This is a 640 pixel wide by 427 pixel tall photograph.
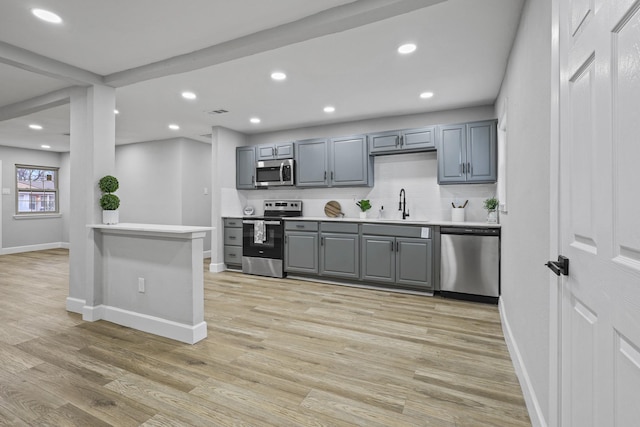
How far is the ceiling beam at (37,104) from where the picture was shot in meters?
3.50

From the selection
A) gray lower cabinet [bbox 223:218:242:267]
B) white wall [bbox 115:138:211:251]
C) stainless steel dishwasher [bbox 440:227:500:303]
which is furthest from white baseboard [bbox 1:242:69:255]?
stainless steel dishwasher [bbox 440:227:500:303]

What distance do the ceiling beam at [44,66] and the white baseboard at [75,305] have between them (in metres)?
2.21

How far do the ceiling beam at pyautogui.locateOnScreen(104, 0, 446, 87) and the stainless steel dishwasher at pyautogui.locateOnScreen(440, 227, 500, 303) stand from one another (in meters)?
2.56

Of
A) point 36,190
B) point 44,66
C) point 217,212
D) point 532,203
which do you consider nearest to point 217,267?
point 217,212

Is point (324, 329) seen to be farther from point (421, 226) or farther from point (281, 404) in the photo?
point (421, 226)

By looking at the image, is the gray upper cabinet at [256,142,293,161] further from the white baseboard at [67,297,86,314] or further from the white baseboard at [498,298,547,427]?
the white baseboard at [498,298,547,427]

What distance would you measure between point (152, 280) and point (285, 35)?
234 cm

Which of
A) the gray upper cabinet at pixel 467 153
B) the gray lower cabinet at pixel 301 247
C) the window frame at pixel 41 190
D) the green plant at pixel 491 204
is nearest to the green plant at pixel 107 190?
the gray lower cabinet at pixel 301 247

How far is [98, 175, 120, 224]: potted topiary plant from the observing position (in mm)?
3207

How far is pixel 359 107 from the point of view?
435 centimetres

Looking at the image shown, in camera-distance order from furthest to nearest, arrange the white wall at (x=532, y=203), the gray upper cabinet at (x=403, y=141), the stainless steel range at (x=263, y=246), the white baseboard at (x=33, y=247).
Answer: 1. the white baseboard at (x=33, y=247)
2. the stainless steel range at (x=263, y=246)
3. the gray upper cabinet at (x=403, y=141)
4. the white wall at (x=532, y=203)

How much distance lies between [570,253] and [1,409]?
9.42 ft

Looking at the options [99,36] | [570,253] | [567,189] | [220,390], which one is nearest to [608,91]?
[567,189]

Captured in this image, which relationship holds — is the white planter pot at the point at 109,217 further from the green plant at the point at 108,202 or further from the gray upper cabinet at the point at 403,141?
the gray upper cabinet at the point at 403,141
